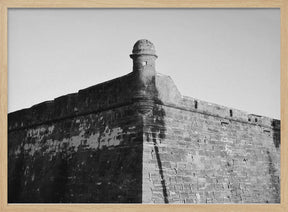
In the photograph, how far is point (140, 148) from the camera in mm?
8812

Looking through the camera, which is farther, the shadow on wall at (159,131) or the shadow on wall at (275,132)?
the shadow on wall at (275,132)

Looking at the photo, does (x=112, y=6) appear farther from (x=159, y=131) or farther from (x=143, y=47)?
(x=159, y=131)

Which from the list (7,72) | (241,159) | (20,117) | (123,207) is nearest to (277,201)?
(241,159)

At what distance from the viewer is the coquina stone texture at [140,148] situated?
901 cm

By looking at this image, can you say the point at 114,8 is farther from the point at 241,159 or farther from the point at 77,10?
the point at 241,159

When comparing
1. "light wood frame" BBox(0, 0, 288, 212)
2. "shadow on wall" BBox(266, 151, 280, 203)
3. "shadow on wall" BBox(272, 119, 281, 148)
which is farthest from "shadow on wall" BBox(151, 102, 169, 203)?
"shadow on wall" BBox(272, 119, 281, 148)

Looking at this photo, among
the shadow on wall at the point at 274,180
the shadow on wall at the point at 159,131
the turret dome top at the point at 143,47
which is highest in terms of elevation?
the turret dome top at the point at 143,47

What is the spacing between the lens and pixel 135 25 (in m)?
8.73

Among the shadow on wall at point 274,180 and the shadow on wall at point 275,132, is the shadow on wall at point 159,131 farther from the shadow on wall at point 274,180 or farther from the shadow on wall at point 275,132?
the shadow on wall at point 275,132

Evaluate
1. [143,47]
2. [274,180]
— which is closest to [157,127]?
[143,47]

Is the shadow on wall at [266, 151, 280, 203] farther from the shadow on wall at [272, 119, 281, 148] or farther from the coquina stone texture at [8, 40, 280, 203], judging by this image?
the shadow on wall at [272, 119, 281, 148]

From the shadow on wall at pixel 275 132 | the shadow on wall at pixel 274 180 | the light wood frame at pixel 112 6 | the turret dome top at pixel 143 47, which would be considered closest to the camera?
the light wood frame at pixel 112 6

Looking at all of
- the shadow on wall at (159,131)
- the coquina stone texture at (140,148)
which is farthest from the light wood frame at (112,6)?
the shadow on wall at (159,131)

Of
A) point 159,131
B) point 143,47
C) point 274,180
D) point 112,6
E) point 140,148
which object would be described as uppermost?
point 112,6
